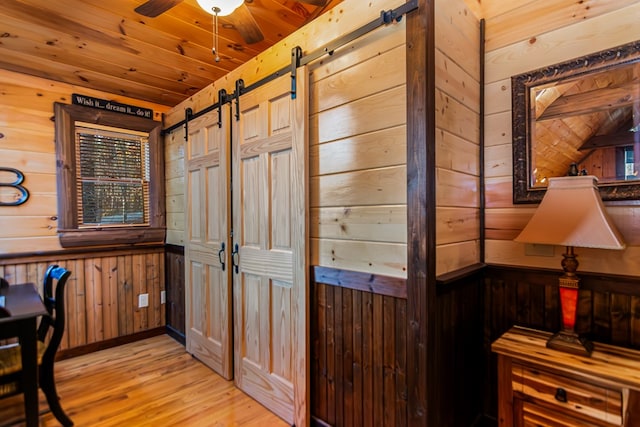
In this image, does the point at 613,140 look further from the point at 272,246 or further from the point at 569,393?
the point at 272,246

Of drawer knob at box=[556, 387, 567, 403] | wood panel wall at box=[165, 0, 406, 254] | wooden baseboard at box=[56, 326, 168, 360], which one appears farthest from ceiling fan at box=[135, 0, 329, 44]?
wooden baseboard at box=[56, 326, 168, 360]

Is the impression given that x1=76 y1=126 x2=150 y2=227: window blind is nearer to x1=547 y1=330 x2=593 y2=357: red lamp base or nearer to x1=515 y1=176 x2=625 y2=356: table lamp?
x1=515 y1=176 x2=625 y2=356: table lamp

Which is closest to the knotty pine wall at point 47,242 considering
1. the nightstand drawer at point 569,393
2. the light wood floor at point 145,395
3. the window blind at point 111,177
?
the window blind at point 111,177

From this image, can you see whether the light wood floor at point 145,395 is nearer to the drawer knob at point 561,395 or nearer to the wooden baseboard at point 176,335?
the wooden baseboard at point 176,335

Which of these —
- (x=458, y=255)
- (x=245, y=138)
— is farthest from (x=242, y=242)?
(x=458, y=255)

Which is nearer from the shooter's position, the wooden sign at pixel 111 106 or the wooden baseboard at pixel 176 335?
the wooden sign at pixel 111 106

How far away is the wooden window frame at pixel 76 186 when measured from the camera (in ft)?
9.66

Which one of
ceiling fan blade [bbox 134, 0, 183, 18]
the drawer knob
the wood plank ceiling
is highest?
the wood plank ceiling

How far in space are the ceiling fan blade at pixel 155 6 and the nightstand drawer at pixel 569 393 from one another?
242 cm

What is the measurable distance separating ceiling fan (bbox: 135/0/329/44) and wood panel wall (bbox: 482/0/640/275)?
105 centimetres

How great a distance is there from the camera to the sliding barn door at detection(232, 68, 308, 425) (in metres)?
1.91

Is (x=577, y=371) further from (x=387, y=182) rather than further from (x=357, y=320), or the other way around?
(x=387, y=182)

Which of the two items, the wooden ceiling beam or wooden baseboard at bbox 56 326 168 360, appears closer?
the wooden ceiling beam

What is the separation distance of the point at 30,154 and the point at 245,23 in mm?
2347
